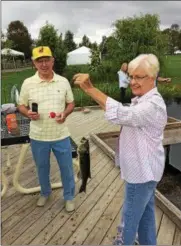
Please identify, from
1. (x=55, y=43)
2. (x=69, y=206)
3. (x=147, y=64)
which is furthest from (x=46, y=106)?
(x=55, y=43)

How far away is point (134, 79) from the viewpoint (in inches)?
88.8

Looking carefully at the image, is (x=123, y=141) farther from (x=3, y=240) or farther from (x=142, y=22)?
(x=142, y=22)

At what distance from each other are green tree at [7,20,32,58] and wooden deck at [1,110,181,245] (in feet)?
142

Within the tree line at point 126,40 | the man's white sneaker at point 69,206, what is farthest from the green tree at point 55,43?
the man's white sneaker at point 69,206

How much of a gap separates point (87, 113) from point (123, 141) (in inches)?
305

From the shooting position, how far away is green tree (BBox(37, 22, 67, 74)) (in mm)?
21844

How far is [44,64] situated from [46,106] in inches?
15.7

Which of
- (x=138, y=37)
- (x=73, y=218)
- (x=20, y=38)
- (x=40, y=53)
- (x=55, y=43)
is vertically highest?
(x=20, y=38)

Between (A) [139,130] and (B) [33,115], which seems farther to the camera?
(B) [33,115]

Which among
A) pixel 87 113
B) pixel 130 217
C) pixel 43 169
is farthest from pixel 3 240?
pixel 87 113

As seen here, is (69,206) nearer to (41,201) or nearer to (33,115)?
(41,201)

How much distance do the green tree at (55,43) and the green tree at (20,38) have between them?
24499 mm

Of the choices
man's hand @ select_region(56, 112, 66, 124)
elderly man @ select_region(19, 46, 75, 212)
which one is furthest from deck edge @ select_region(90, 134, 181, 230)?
man's hand @ select_region(56, 112, 66, 124)

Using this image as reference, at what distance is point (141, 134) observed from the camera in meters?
2.27
